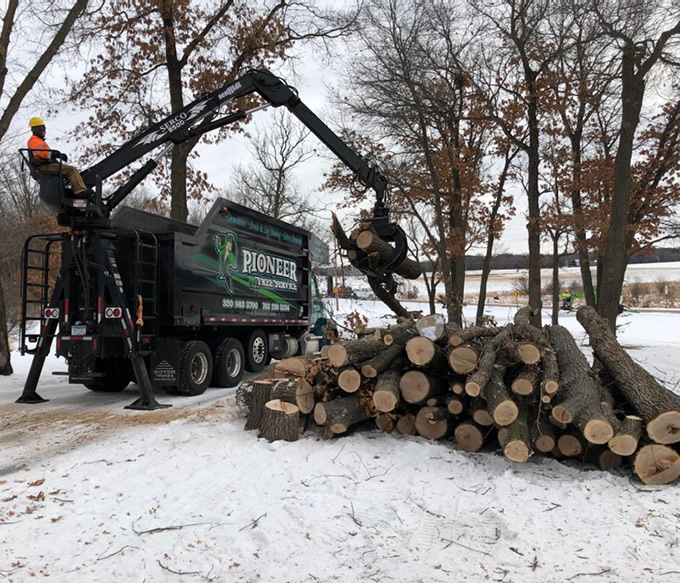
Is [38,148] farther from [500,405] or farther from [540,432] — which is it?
[540,432]

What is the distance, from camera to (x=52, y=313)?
8148 mm

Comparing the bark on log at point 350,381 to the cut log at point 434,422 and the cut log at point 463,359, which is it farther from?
the cut log at point 463,359

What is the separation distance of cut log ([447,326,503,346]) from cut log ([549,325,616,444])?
0.73 meters

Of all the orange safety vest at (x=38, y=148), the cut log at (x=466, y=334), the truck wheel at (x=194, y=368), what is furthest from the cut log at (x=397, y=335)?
the orange safety vest at (x=38, y=148)

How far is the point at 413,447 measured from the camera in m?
5.30

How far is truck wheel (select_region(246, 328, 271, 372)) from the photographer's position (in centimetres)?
1129

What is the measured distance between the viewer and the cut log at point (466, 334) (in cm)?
549

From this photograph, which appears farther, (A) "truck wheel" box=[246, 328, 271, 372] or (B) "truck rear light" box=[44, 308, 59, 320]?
(A) "truck wheel" box=[246, 328, 271, 372]

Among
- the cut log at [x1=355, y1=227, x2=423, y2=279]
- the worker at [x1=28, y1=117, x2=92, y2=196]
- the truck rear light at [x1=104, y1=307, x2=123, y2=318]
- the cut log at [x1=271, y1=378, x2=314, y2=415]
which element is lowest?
the cut log at [x1=271, y1=378, x2=314, y2=415]

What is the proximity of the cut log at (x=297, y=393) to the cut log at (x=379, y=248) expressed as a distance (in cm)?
234

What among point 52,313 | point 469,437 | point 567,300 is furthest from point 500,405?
point 567,300

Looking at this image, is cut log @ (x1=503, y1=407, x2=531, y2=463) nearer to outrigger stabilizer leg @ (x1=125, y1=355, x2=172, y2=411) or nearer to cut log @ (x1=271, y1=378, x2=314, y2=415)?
cut log @ (x1=271, y1=378, x2=314, y2=415)

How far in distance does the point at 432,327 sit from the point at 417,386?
0.62 m

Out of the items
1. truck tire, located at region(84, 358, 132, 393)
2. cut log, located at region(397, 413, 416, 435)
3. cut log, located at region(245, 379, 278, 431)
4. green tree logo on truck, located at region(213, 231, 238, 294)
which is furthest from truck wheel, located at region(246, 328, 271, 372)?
cut log, located at region(397, 413, 416, 435)
